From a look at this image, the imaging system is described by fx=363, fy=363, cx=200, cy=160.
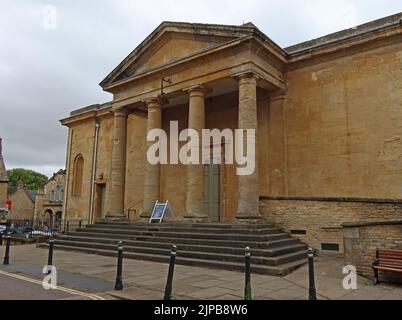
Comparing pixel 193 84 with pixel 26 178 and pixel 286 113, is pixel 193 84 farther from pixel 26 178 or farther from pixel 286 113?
pixel 26 178

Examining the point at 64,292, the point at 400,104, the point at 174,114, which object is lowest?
the point at 64,292

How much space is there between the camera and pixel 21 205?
5306 cm

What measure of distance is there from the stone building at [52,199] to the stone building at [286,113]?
3081 cm

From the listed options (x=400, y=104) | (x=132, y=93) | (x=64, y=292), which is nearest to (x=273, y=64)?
(x=400, y=104)

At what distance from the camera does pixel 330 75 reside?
14719 mm

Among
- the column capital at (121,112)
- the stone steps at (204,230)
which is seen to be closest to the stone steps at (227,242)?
the stone steps at (204,230)

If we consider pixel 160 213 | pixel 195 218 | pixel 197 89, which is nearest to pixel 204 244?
pixel 195 218

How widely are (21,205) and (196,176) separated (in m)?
46.9

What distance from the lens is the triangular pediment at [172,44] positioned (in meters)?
14.5

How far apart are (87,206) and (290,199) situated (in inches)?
614

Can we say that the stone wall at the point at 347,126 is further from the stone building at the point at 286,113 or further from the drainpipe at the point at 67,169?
the drainpipe at the point at 67,169

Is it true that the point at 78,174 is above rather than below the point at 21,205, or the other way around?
above

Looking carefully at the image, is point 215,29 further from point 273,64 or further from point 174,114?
point 174,114

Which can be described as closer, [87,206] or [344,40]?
[344,40]
